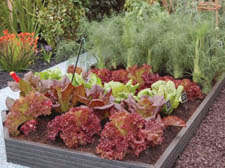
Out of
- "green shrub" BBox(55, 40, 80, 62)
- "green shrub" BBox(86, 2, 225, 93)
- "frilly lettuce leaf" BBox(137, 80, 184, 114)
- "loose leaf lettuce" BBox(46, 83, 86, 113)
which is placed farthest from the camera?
"green shrub" BBox(55, 40, 80, 62)

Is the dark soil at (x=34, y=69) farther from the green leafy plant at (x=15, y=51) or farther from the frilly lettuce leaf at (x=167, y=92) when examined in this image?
the frilly lettuce leaf at (x=167, y=92)

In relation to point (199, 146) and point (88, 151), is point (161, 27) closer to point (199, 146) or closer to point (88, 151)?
point (199, 146)

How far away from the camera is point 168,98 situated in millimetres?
3105

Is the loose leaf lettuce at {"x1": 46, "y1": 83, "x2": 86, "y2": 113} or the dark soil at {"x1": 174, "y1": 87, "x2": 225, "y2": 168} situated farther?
the loose leaf lettuce at {"x1": 46, "y1": 83, "x2": 86, "y2": 113}

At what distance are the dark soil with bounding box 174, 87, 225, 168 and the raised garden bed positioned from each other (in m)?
0.07

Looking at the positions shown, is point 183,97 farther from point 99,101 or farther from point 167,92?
point 99,101

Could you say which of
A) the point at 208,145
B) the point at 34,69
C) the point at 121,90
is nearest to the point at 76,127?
the point at 121,90

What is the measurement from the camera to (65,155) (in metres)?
2.78

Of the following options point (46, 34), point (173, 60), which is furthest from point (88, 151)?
point (46, 34)

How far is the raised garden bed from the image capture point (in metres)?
2.61

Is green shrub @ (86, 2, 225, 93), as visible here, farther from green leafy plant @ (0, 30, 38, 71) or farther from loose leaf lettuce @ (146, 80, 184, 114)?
green leafy plant @ (0, 30, 38, 71)

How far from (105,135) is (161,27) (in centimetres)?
219

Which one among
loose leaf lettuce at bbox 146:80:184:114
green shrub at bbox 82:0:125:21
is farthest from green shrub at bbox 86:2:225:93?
green shrub at bbox 82:0:125:21

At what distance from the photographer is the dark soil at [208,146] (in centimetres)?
287
